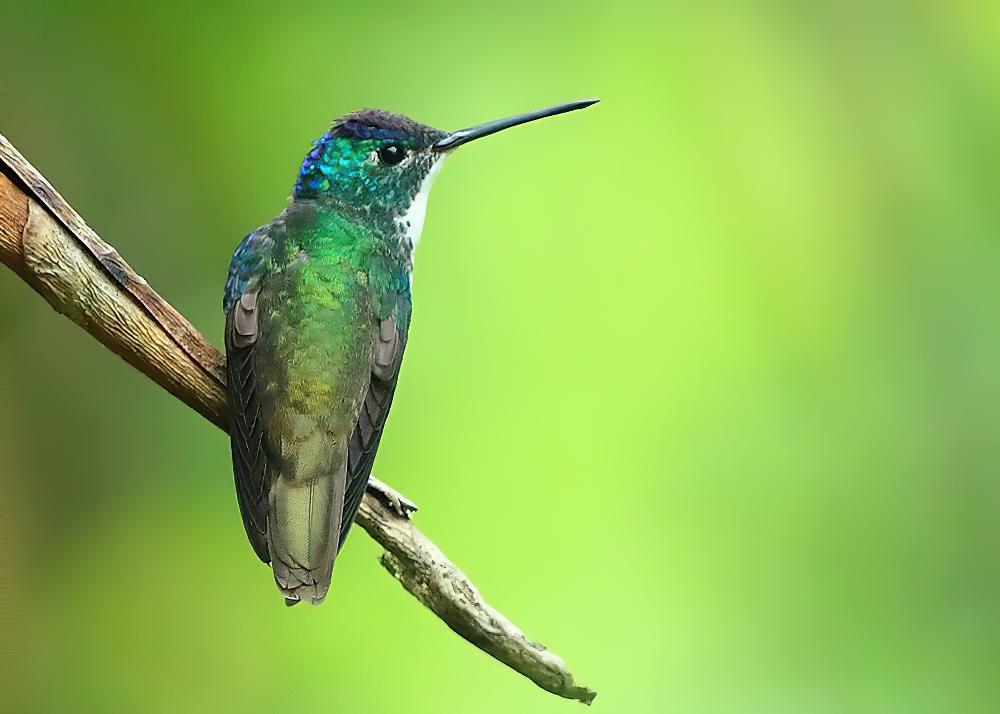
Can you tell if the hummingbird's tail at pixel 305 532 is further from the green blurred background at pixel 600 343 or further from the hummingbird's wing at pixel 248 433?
the green blurred background at pixel 600 343

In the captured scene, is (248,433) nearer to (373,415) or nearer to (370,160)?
(373,415)

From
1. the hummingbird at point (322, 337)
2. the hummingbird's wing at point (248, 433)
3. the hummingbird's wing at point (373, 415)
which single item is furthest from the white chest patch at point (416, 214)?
the hummingbird's wing at point (248, 433)

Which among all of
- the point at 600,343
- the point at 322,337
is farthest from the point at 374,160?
the point at 600,343

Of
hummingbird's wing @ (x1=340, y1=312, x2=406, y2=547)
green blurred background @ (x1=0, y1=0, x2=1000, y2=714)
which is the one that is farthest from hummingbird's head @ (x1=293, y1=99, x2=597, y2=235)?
green blurred background @ (x1=0, y1=0, x2=1000, y2=714)

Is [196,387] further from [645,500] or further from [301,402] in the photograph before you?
[645,500]

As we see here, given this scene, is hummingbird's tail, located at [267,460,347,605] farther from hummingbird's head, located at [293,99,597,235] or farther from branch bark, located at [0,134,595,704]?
hummingbird's head, located at [293,99,597,235]
